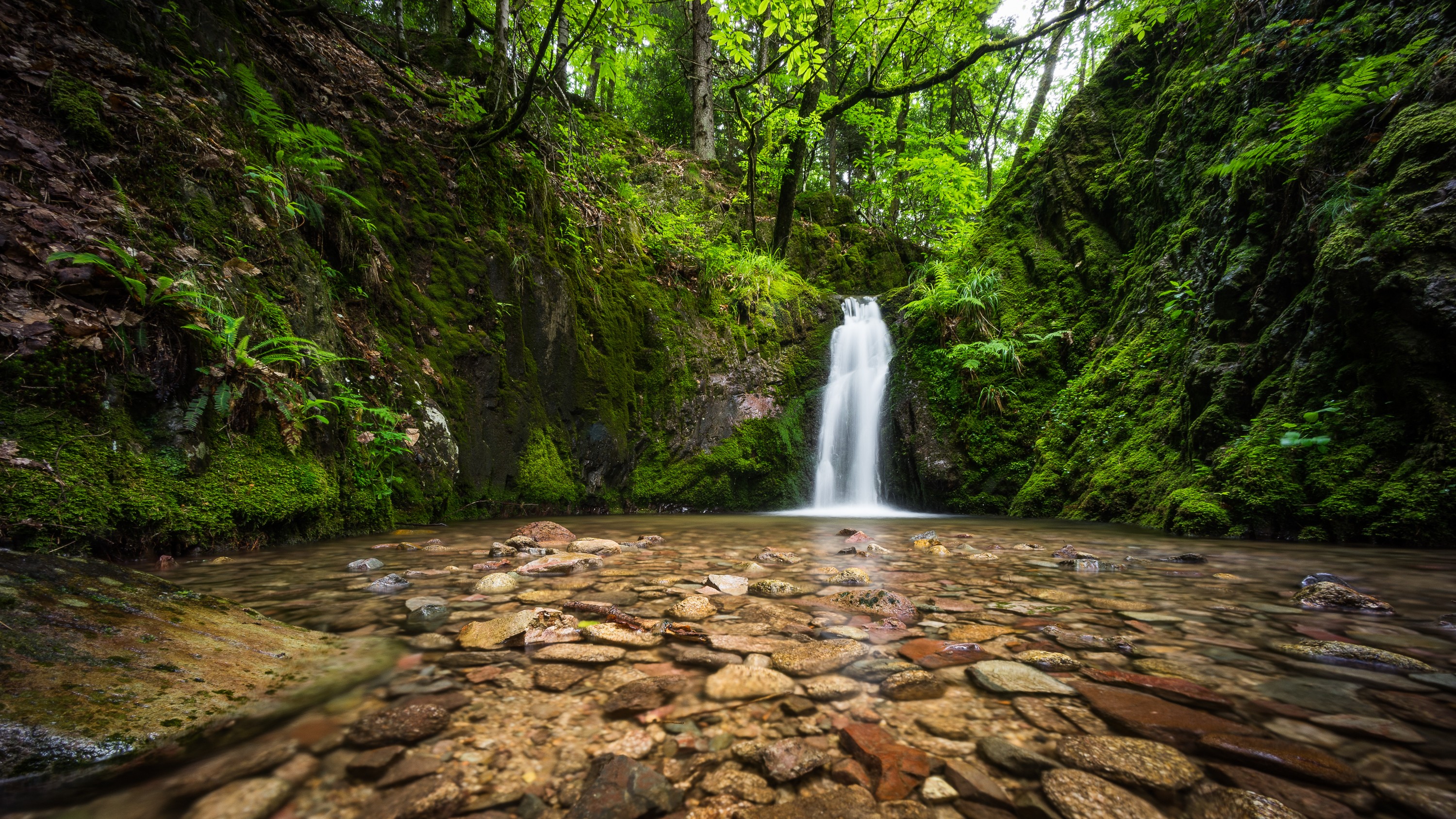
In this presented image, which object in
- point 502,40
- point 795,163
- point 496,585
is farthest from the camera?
point 795,163

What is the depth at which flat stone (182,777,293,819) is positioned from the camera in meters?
0.82

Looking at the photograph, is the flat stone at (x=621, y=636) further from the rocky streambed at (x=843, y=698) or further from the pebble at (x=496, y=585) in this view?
the pebble at (x=496, y=585)

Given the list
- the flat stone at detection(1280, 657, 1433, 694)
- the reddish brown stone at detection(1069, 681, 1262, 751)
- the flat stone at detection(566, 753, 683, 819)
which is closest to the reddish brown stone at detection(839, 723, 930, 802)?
Answer: the flat stone at detection(566, 753, 683, 819)

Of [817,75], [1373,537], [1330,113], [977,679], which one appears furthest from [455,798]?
[817,75]

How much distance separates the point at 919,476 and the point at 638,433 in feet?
13.6

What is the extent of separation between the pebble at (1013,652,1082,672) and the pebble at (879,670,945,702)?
0.33 metres

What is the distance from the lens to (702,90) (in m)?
10.7

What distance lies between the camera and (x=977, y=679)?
141 cm

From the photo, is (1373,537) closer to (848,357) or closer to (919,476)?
(919,476)

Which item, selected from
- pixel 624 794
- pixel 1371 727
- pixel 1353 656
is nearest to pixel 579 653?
pixel 624 794

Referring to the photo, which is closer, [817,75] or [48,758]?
[48,758]

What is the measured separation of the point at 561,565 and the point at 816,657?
1.66 metres

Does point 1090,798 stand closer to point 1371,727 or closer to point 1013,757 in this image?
point 1013,757

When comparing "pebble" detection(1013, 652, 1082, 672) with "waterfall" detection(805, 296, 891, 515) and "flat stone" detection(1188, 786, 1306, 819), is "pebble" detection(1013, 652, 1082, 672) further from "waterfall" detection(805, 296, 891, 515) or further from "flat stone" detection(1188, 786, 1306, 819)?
"waterfall" detection(805, 296, 891, 515)
